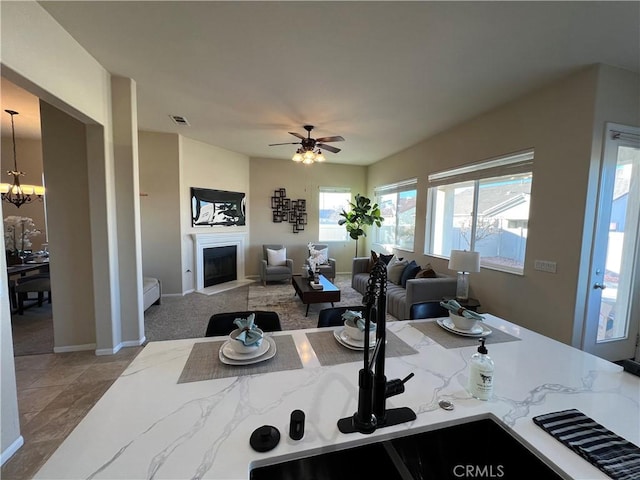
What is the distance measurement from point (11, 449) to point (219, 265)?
167 inches

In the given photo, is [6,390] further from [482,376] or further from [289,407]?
[482,376]

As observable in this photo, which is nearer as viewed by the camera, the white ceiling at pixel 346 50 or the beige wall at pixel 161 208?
the white ceiling at pixel 346 50

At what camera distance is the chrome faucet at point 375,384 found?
30.9 inches

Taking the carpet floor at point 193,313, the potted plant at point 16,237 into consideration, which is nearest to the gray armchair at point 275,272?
the carpet floor at point 193,313

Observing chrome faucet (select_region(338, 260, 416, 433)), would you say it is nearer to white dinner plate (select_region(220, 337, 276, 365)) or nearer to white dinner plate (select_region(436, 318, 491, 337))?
white dinner plate (select_region(220, 337, 276, 365))

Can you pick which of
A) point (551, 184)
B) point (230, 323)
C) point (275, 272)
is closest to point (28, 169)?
point (275, 272)

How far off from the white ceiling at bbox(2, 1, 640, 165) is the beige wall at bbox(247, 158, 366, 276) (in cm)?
287

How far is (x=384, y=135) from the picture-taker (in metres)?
4.41

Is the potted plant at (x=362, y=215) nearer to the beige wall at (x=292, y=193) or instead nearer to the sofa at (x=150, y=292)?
→ the beige wall at (x=292, y=193)

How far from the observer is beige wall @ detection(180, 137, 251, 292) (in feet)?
16.0

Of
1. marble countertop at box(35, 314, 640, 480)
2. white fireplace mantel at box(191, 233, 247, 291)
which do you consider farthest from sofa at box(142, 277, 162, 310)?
marble countertop at box(35, 314, 640, 480)

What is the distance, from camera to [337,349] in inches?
50.7

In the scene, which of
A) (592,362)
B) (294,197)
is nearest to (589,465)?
(592,362)

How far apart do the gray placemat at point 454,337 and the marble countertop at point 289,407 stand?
0.28ft
